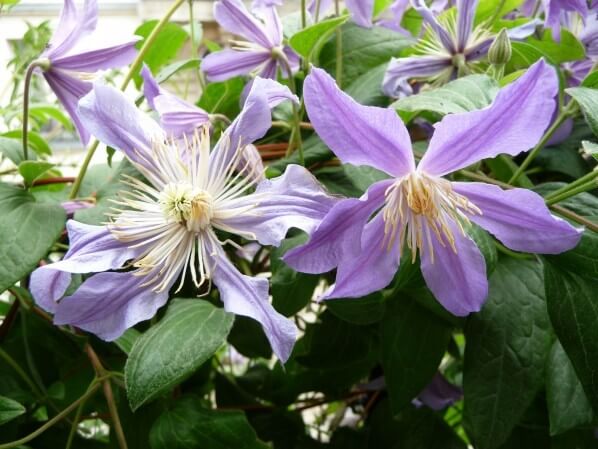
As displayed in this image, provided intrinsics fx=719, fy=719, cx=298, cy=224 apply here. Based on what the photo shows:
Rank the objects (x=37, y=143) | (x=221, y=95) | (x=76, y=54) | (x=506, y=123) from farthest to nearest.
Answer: (x=37, y=143), (x=221, y=95), (x=76, y=54), (x=506, y=123)

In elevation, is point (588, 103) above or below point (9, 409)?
above

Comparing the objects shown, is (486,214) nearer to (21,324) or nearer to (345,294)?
(345,294)

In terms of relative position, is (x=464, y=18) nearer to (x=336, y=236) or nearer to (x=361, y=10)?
(x=361, y=10)

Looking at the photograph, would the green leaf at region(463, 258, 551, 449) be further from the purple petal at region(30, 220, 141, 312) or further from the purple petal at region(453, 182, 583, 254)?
the purple petal at region(30, 220, 141, 312)

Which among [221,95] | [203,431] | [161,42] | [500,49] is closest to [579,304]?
[500,49]

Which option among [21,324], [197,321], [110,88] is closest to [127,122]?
[110,88]

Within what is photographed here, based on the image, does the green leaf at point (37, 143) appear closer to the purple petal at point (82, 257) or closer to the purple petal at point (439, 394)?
the purple petal at point (82, 257)

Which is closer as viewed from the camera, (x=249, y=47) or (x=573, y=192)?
(x=573, y=192)

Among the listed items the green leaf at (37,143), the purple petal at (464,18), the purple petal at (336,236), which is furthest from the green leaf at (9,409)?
the purple petal at (464,18)
